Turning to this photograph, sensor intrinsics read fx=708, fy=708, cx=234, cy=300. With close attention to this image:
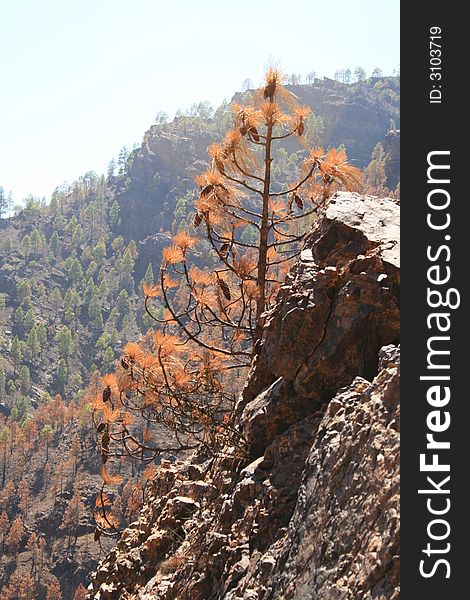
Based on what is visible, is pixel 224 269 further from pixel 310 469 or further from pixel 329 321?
pixel 310 469

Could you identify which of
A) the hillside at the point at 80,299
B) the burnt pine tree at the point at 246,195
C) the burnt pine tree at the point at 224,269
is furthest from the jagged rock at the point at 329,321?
the hillside at the point at 80,299

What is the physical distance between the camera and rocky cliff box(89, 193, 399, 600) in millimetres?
2629

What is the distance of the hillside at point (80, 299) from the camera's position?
266 feet

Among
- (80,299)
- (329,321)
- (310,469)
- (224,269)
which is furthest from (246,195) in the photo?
(80,299)

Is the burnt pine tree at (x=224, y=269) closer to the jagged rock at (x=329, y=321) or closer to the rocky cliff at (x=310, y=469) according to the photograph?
A: the rocky cliff at (x=310, y=469)

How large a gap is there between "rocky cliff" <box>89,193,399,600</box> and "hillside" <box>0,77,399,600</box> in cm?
4494

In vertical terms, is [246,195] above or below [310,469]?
above

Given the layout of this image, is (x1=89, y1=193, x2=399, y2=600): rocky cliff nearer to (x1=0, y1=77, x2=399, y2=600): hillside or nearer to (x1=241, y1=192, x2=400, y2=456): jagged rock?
(x1=241, y1=192, x2=400, y2=456): jagged rock

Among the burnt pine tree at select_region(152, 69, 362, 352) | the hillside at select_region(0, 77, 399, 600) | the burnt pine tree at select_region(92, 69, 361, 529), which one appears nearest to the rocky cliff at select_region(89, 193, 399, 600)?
the burnt pine tree at select_region(92, 69, 361, 529)

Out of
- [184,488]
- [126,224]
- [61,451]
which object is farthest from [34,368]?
[184,488]

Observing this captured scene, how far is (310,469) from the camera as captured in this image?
3.13 meters

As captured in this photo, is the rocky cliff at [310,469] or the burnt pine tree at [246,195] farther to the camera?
the burnt pine tree at [246,195]

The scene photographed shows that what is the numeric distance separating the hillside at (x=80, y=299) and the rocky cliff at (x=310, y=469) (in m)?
44.9

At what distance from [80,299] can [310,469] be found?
142m
